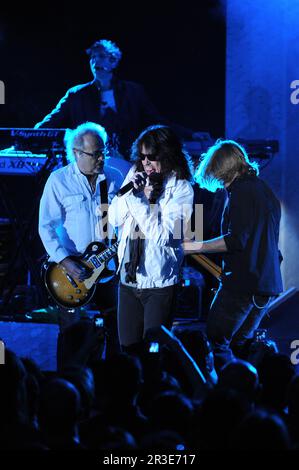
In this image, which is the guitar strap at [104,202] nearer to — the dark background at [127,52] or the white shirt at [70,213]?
the white shirt at [70,213]

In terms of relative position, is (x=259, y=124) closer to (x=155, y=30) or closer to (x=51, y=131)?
(x=155, y=30)

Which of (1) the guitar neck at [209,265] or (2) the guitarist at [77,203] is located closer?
(2) the guitarist at [77,203]

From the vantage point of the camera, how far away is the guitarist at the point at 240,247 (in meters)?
4.34

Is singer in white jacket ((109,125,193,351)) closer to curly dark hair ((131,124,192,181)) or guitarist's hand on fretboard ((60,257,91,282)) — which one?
curly dark hair ((131,124,192,181))

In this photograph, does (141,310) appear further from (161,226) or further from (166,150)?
(166,150)

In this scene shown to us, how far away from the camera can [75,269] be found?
5.02 metres

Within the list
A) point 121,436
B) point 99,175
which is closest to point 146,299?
point 99,175

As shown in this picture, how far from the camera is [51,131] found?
632 cm

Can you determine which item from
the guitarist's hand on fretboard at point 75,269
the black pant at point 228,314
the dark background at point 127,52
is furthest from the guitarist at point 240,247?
the dark background at point 127,52

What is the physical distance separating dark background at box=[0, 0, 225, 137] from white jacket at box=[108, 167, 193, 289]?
3.56m

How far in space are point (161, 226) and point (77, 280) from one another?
1.25m

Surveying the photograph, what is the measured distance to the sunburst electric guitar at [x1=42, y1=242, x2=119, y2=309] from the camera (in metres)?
5.04

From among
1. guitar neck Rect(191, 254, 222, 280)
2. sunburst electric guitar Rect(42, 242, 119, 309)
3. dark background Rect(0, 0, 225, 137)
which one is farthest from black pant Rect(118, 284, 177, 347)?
dark background Rect(0, 0, 225, 137)

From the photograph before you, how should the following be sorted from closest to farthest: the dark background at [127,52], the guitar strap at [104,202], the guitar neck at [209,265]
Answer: the guitar strap at [104,202], the guitar neck at [209,265], the dark background at [127,52]
